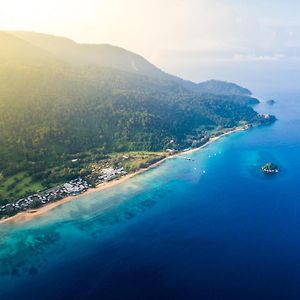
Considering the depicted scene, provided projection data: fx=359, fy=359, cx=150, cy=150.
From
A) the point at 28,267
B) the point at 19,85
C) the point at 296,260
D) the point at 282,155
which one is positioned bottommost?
the point at 28,267

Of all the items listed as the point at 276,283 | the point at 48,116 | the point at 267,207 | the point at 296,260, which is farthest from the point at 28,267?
the point at 48,116

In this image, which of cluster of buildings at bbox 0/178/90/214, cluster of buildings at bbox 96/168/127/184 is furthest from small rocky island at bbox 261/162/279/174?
cluster of buildings at bbox 0/178/90/214

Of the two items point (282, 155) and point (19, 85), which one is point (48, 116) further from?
point (282, 155)

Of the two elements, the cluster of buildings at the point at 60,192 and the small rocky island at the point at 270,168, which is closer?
the cluster of buildings at the point at 60,192

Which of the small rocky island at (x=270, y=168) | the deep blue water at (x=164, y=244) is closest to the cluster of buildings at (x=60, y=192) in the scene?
the deep blue water at (x=164, y=244)

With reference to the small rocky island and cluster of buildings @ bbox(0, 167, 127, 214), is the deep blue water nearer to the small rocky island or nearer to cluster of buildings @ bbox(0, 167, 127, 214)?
cluster of buildings @ bbox(0, 167, 127, 214)

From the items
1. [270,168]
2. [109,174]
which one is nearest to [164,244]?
[109,174]

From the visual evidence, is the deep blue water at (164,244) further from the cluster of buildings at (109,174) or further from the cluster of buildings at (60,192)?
the cluster of buildings at (109,174)
